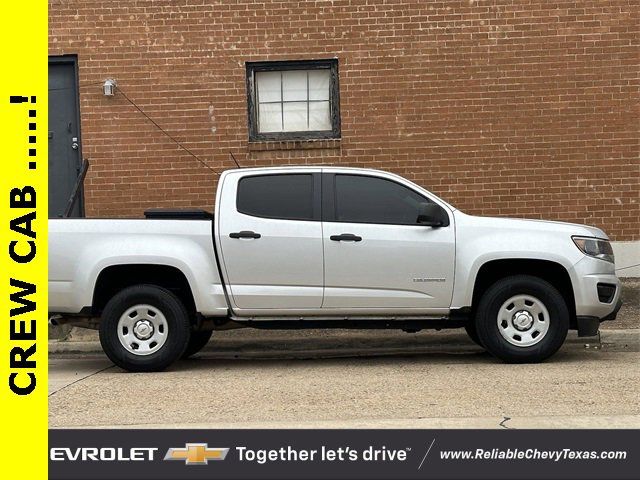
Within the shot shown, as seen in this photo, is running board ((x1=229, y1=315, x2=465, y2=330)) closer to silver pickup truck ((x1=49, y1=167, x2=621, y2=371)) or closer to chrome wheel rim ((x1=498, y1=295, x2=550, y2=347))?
silver pickup truck ((x1=49, y1=167, x2=621, y2=371))

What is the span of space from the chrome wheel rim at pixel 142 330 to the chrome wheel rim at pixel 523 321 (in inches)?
121

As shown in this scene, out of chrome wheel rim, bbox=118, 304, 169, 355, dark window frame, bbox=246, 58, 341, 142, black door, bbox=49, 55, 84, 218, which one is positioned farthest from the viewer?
black door, bbox=49, 55, 84, 218

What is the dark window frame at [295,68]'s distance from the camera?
43.4 feet

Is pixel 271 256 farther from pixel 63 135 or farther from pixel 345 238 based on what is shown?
pixel 63 135

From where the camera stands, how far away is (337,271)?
9.58 meters

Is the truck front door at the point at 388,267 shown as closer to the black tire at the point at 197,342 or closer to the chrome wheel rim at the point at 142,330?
the chrome wheel rim at the point at 142,330

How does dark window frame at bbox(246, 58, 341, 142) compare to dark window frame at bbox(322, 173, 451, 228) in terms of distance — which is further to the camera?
dark window frame at bbox(246, 58, 341, 142)

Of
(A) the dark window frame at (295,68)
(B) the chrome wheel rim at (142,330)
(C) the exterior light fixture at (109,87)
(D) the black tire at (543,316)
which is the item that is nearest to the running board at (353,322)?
(D) the black tire at (543,316)

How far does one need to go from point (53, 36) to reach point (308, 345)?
5162 mm

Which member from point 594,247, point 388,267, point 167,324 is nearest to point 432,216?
point 388,267

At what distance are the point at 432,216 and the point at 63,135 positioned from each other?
5.86 meters

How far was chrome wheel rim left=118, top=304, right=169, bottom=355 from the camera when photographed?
31.6ft

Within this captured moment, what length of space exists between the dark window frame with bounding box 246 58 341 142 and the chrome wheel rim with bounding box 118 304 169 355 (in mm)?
4148

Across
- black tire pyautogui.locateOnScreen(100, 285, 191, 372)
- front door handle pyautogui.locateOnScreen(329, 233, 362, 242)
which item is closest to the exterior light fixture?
black tire pyautogui.locateOnScreen(100, 285, 191, 372)
